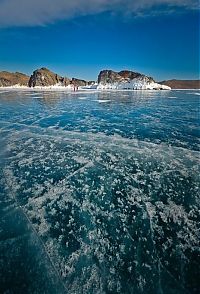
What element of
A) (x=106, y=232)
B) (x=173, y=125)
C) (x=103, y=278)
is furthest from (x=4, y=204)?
(x=173, y=125)

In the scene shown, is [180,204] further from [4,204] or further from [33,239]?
[4,204]

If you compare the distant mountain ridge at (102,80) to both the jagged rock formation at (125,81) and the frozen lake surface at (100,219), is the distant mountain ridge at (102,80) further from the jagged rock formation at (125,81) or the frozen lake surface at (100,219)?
the frozen lake surface at (100,219)

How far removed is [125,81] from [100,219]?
385 ft

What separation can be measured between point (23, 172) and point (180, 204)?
3.09 m

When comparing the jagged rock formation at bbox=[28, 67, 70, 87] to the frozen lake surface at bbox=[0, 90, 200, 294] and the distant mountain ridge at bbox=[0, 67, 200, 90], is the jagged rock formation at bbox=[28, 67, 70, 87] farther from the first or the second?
the frozen lake surface at bbox=[0, 90, 200, 294]

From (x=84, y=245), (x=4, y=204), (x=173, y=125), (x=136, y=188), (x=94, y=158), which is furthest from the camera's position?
(x=173, y=125)

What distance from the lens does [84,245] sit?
9.41 ft

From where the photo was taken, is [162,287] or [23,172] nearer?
[162,287]

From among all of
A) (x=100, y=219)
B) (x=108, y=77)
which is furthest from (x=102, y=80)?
(x=100, y=219)

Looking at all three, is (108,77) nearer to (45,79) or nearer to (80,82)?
(80,82)

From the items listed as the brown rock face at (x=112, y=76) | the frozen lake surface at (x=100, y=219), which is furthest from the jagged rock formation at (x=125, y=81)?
the frozen lake surface at (x=100, y=219)

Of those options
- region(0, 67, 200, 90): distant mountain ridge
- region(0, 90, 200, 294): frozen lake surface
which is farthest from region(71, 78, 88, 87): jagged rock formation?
region(0, 90, 200, 294): frozen lake surface

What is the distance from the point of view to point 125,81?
115562 mm

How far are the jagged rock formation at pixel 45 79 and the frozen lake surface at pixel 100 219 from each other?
385 ft
